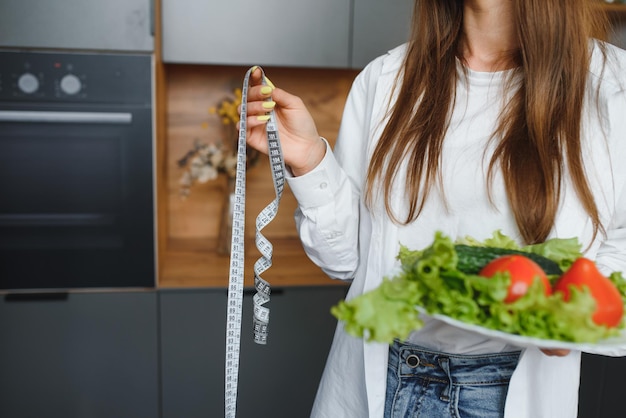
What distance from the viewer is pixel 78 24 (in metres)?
1.79

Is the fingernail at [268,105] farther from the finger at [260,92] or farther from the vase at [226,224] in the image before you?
the vase at [226,224]

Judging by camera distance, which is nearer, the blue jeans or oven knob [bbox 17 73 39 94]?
the blue jeans

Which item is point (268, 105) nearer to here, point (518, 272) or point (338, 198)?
point (338, 198)

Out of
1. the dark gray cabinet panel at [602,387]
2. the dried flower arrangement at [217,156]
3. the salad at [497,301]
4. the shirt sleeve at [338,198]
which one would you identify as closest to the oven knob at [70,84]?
the dried flower arrangement at [217,156]

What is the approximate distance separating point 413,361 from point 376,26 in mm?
1292

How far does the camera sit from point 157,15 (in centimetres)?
186

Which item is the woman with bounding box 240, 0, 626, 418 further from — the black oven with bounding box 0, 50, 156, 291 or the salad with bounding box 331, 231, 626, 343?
the black oven with bounding box 0, 50, 156, 291

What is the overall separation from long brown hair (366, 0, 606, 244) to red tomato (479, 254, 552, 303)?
30 centimetres

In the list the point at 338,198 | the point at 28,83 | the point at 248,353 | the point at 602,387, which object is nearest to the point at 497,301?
the point at 338,198

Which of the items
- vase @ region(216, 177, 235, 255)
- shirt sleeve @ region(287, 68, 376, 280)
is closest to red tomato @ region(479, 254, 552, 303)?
shirt sleeve @ region(287, 68, 376, 280)

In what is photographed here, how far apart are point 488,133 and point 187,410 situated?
4.63 feet

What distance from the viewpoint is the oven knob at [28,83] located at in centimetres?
178

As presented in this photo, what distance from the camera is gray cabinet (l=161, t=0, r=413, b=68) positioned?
1.92 metres

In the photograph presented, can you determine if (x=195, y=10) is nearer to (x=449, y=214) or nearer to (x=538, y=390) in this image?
(x=449, y=214)
